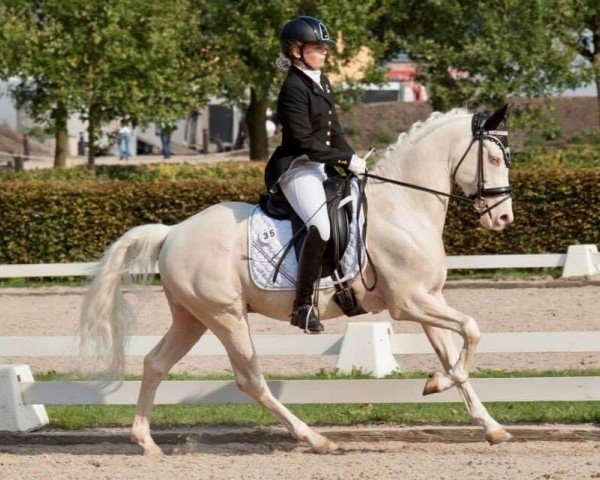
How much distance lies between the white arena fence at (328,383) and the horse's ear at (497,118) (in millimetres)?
1523

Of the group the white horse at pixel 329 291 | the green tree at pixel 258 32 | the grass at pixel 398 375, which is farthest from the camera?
the green tree at pixel 258 32

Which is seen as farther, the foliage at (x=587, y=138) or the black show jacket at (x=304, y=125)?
the foliage at (x=587, y=138)

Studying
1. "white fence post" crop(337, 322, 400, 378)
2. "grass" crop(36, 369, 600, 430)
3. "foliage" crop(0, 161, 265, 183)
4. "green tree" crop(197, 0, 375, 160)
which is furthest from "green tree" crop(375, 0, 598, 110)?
"grass" crop(36, 369, 600, 430)

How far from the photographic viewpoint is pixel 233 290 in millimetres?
7918

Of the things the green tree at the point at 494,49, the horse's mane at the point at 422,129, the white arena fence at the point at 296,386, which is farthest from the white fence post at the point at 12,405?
the green tree at the point at 494,49

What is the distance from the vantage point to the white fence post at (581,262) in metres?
16.5

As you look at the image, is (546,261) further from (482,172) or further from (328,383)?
(482,172)

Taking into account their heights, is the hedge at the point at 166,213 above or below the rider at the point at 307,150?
below

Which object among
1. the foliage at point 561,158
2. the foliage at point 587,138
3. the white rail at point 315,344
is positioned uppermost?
the foliage at point 587,138

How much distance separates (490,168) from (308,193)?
1.07m

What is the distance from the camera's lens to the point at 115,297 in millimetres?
8266

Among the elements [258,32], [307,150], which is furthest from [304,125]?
[258,32]

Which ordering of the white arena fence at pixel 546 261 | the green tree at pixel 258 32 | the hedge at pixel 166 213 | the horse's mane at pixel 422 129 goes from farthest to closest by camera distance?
the green tree at pixel 258 32 → the hedge at pixel 166 213 → the white arena fence at pixel 546 261 → the horse's mane at pixel 422 129

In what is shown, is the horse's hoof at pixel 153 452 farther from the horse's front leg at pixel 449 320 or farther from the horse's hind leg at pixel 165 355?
the horse's front leg at pixel 449 320
